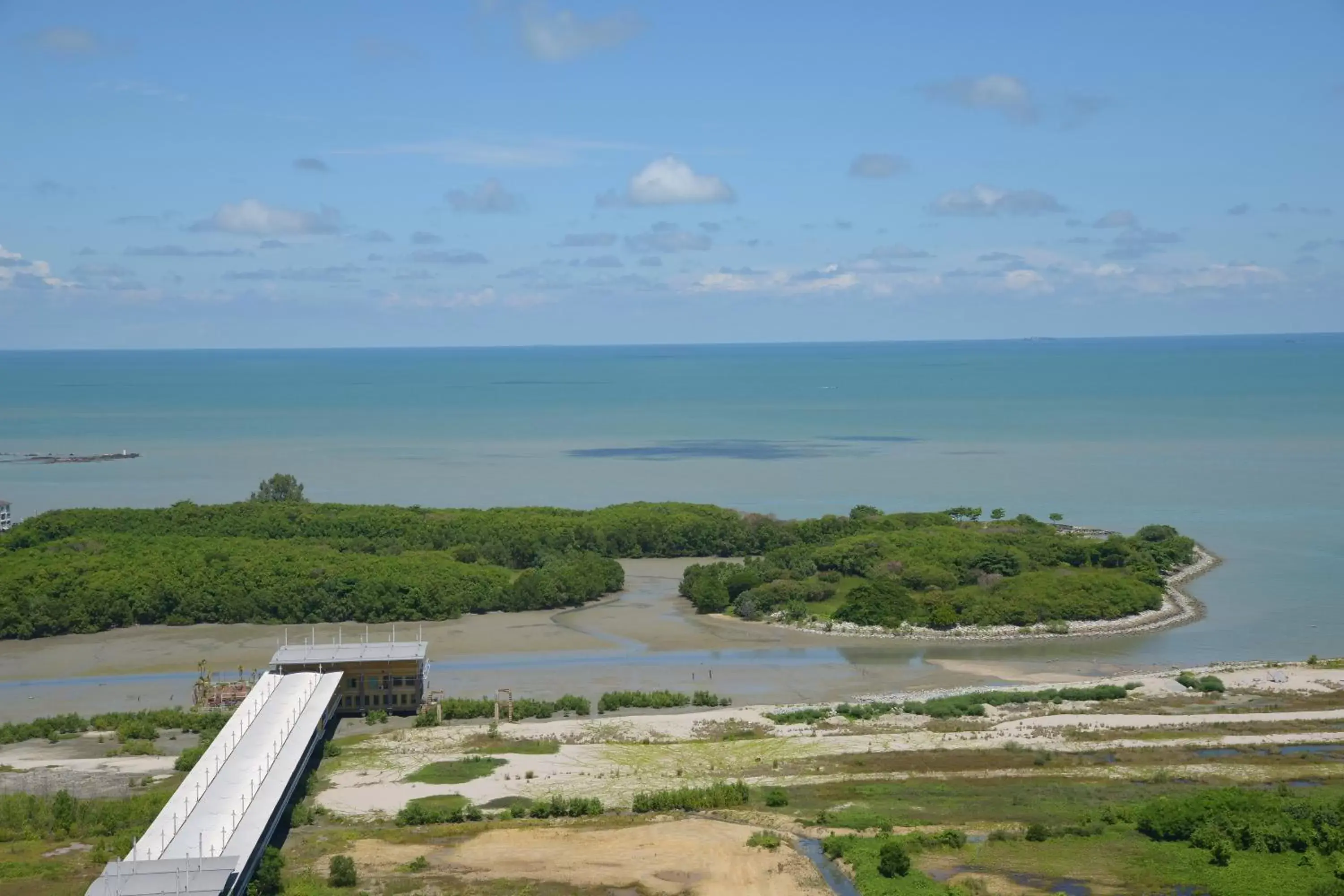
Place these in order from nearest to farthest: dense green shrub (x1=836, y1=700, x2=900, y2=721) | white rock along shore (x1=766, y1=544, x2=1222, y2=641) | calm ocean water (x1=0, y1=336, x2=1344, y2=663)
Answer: dense green shrub (x1=836, y1=700, x2=900, y2=721)
white rock along shore (x1=766, y1=544, x2=1222, y2=641)
calm ocean water (x1=0, y1=336, x2=1344, y2=663)

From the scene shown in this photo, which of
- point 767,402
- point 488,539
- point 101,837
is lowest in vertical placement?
point 101,837

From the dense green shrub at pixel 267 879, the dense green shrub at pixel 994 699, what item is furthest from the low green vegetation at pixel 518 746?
the dense green shrub at pixel 267 879

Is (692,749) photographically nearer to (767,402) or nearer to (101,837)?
(101,837)

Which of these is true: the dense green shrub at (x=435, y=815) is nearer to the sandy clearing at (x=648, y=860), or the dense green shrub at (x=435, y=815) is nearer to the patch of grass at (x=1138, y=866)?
the sandy clearing at (x=648, y=860)

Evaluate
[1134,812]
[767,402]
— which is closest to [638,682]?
[1134,812]

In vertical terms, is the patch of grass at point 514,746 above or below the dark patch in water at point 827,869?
above

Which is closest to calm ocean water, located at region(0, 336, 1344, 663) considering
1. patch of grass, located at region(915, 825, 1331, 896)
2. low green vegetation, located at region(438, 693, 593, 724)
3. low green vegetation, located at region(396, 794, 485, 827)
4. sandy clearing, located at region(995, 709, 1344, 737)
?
sandy clearing, located at region(995, 709, 1344, 737)

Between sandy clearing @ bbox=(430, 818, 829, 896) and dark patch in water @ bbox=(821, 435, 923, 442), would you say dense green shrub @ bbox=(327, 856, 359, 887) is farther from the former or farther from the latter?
dark patch in water @ bbox=(821, 435, 923, 442)
